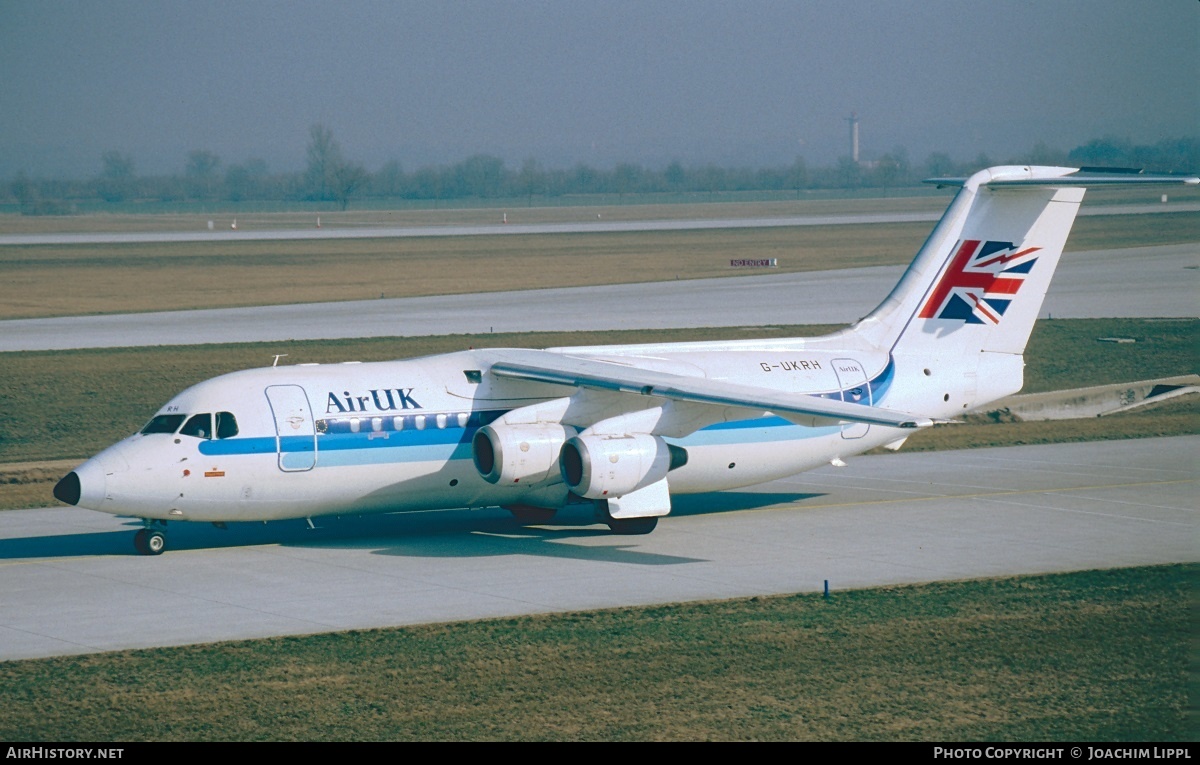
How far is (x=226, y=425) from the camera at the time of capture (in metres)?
23.8

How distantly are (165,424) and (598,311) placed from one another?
3409 centimetres

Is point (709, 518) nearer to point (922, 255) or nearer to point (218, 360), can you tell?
point (922, 255)

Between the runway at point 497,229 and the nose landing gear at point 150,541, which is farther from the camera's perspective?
the runway at point 497,229

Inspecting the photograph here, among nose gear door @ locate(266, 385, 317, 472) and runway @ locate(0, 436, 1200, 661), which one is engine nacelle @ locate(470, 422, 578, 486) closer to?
runway @ locate(0, 436, 1200, 661)

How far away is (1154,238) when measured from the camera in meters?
89.6

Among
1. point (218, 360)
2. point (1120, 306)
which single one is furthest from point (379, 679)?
point (1120, 306)

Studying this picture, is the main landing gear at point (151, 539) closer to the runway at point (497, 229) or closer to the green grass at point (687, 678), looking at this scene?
the green grass at point (687, 678)

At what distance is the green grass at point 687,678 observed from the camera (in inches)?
590

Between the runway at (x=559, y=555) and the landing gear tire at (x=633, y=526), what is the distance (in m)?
0.31

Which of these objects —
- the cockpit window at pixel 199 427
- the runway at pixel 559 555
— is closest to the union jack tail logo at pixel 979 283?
the runway at pixel 559 555

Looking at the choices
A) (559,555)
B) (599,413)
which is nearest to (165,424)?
(559,555)

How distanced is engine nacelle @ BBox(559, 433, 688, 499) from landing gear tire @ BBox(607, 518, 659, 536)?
52.5 inches

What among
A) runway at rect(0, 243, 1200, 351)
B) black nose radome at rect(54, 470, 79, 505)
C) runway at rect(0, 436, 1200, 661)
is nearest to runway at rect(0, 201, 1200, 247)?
runway at rect(0, 243, 1200, 351)

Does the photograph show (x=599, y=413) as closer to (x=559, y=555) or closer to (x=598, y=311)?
(x=559, y=555)
